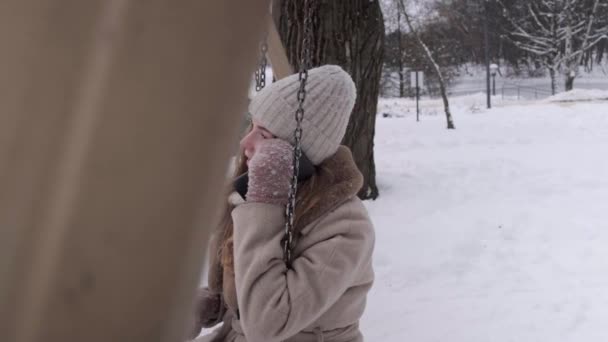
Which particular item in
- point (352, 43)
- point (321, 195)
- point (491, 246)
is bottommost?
point (491, 246)

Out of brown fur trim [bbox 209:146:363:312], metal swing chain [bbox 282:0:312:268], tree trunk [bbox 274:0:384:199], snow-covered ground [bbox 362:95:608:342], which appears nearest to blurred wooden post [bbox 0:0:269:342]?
metal swing chain [bbox 282:0:312:268]

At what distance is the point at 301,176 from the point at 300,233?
0.54 ft

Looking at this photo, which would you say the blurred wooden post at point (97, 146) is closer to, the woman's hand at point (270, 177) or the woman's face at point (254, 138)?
the woman's hand at point (270, 177)

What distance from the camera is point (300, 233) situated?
139cm

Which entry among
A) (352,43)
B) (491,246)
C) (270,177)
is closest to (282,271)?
(270,177)

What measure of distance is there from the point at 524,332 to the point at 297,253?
74.5 inches

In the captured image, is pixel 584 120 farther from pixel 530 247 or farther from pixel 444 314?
pixel 444 314

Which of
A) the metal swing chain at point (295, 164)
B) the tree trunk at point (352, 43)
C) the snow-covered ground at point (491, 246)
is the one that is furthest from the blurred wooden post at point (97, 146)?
the tree trunk at point (352, 43)

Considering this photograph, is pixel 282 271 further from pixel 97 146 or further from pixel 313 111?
pixel 97 146

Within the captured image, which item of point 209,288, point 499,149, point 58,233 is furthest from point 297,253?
point 499,149

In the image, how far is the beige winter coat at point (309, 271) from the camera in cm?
127

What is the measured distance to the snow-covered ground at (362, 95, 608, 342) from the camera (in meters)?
2.93

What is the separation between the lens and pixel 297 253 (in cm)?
137

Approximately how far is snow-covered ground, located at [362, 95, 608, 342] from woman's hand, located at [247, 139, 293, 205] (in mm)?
1698
